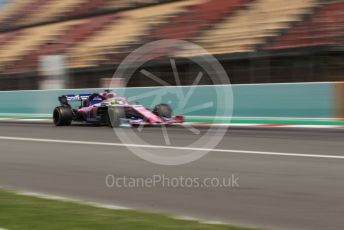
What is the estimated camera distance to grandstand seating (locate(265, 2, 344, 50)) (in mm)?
16953

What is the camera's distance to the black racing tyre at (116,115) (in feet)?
49.9

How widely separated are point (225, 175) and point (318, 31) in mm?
11429

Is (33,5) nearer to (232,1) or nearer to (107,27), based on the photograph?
(107,27)

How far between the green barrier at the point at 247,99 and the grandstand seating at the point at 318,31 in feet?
7.36

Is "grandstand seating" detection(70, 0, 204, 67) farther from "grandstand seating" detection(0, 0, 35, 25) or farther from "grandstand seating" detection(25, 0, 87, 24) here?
"grandstand seating" detection(0, 0, 35, 25)

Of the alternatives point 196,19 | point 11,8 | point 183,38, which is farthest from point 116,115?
point 11,8

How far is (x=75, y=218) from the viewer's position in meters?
5.05

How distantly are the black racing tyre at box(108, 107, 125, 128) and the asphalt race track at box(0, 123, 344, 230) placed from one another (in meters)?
2.41

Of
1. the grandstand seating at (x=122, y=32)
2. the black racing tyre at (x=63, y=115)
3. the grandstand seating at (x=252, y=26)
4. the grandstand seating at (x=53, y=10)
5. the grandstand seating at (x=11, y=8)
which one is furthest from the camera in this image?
the grandstand seating at (x=11, y=8)

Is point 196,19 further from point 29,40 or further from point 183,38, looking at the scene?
point 29,40

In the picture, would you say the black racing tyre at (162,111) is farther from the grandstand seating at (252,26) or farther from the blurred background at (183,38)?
the grandstand seating at (252,26)

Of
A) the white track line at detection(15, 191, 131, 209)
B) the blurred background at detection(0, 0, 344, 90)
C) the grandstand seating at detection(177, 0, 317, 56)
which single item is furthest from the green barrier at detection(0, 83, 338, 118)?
the white track line at detection(15, 191, 131, 209)

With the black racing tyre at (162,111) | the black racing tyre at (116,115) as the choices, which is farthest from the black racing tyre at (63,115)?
the black racing tyre at (162,111)

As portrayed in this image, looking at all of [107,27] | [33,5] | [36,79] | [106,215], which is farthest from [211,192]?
[33,5]
